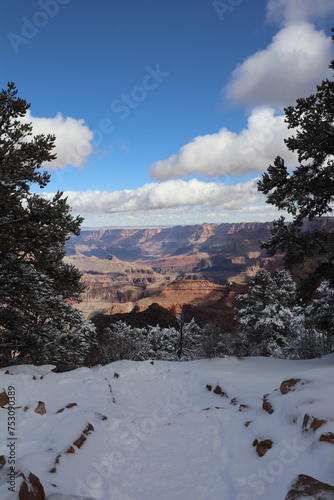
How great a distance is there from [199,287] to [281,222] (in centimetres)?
14930

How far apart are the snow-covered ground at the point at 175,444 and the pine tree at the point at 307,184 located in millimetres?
5182

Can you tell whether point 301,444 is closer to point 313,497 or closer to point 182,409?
point 313,497

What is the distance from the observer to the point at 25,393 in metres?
8.54

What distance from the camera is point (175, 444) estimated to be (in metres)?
5.71

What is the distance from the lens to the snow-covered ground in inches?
156

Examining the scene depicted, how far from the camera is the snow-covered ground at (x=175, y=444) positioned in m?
3.97

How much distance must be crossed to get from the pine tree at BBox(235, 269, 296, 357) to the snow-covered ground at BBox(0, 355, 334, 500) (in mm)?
16660

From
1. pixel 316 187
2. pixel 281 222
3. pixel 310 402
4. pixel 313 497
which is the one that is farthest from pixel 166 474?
pixel 316 187

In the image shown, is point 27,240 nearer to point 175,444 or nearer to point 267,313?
point 175,444
